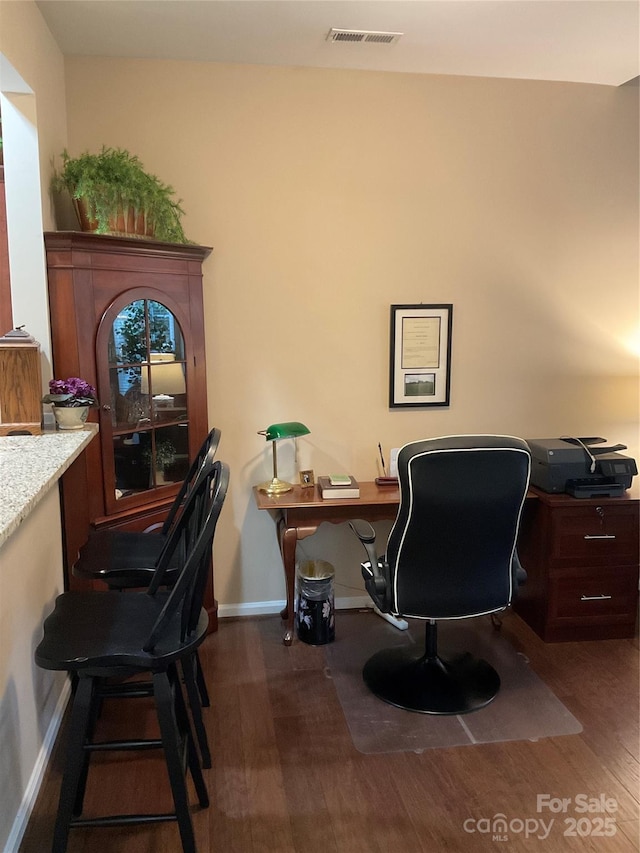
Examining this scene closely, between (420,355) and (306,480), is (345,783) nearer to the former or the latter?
(306,480)

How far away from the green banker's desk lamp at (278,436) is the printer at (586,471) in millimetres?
1163

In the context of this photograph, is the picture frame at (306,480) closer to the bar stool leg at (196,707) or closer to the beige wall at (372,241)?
the beige wall at (372,241)

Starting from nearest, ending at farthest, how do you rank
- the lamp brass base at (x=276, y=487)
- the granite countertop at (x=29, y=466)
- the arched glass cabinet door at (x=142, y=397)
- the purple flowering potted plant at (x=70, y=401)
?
the granite countertop at (x=29, y=466), the purple flowering potted plant at (x=70, y=401), the arched glass cabinet door at (x=142, y=397), the lamp brass base at (x=276, y=487)

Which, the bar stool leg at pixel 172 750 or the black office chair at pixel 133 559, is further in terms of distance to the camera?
the black office chair at pixel 133 559

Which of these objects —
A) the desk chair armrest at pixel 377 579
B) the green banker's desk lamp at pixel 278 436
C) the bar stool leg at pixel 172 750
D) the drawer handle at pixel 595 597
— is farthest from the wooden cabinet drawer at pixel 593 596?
the bar stool leg at pixel 172 750

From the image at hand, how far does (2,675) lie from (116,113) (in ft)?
7.97

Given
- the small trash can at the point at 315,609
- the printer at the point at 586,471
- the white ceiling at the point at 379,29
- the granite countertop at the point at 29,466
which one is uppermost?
the white ceiling at the point at 379,29

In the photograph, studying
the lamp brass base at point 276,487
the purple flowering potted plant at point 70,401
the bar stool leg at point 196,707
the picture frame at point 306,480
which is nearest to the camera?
the bar stool leg at point 196,707

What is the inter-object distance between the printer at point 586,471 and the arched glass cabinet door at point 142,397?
1.70 m

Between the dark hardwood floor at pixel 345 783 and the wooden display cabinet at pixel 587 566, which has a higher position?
the wooden display cabinet at pixel 587 566

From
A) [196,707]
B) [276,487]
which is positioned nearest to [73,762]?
[196,707]

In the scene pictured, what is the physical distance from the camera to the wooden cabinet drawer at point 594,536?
3.06 metres

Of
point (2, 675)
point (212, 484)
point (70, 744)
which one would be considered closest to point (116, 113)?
point (212, 484)

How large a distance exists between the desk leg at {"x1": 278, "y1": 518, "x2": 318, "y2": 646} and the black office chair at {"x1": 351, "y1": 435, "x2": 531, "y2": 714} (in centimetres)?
35
